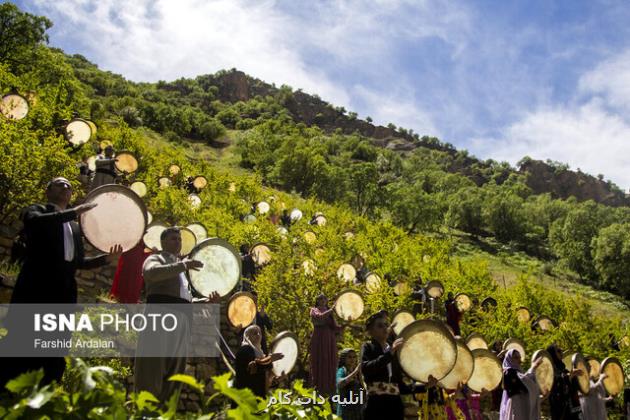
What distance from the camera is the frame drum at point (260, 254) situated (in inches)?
563

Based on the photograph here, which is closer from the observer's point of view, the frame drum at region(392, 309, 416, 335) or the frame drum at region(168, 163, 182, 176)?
the frame drum at region(392, 309, 416, 335)

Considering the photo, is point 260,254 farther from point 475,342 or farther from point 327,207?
point 327,207

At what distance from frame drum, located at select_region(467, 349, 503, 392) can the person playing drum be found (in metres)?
3.48

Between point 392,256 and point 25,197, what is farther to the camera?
point 392,256

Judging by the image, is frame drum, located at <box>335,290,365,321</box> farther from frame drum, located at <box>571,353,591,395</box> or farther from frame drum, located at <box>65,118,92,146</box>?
frame drum, located at <box>65,118,92,146</box>

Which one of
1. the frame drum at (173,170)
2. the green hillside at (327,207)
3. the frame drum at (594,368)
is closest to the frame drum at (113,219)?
the green hillside at (327,207)

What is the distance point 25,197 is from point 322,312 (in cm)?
610

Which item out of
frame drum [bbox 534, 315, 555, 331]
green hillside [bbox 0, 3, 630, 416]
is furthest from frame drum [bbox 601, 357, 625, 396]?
frame drum [bbox 534, 315, 555, 331]

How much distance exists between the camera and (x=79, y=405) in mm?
1410

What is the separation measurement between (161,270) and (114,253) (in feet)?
1.66

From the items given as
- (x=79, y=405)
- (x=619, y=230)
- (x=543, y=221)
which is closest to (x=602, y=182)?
(x=543, y=221)

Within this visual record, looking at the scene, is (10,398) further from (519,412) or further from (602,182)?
(602,182)

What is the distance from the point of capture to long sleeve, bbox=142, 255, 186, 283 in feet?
15.7

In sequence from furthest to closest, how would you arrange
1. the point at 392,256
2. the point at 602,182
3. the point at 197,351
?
the point at 602,182, the point at 392,256, the point at 197,351
